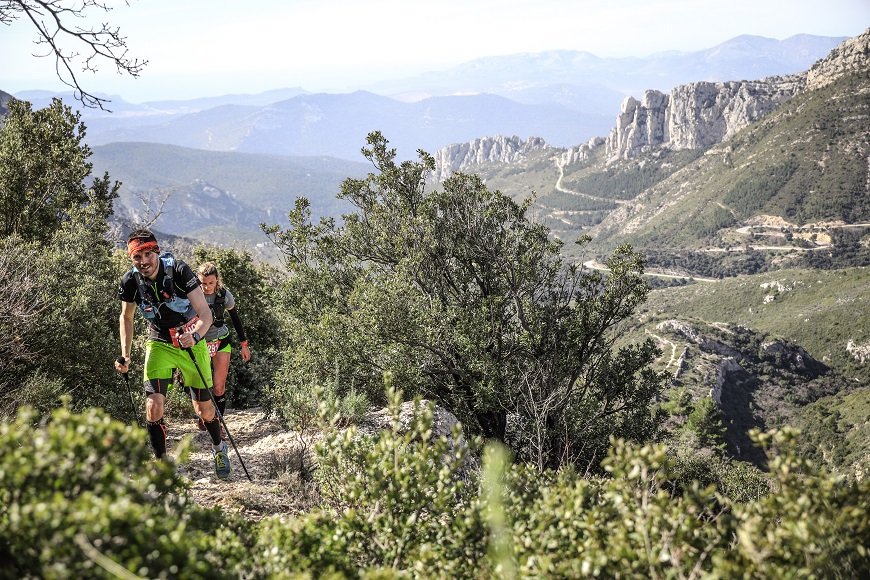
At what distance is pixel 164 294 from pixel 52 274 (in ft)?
24.2

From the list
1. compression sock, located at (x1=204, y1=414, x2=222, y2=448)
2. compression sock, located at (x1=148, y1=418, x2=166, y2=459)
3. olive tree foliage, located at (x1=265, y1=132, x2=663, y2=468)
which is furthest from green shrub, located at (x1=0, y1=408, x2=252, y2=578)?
olive tree foliage, located at (x1=265, y1=132, x2=663, y2=468)

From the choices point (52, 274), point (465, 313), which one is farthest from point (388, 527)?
point (52, 274)

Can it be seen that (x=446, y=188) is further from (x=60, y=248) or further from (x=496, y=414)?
(x=60, y=248)

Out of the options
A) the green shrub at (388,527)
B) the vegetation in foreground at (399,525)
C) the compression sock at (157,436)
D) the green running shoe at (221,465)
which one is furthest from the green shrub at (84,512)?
the green running shoe at (221,465)

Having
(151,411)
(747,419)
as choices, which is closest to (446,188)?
(151,411)

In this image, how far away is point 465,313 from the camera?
468 inches

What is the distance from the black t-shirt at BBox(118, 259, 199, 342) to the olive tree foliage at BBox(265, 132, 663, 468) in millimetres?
3187

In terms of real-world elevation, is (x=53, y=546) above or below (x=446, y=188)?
below

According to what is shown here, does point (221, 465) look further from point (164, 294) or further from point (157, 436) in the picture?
point (164, 294)

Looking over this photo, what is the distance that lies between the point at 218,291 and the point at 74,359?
4.18 metres

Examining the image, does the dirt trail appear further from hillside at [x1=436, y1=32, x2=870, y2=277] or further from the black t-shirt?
hillside at [x1=436, y1=32, x2=870, y2=277]

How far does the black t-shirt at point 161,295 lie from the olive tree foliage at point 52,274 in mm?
3254

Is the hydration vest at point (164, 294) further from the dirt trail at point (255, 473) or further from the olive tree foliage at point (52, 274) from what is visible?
the olive tree foliage at point (52, 274)

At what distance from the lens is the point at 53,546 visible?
2307 millimetres
